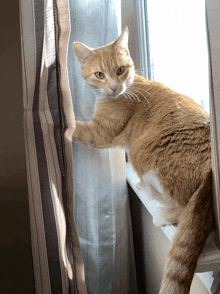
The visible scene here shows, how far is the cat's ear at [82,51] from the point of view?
889mm

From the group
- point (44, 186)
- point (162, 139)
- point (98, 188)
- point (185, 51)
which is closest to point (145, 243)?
point (98, 188)

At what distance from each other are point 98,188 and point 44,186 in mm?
379

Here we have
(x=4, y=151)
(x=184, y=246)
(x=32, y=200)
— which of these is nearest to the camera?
(x=184, y=246)

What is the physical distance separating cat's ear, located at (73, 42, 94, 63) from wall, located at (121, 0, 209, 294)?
1.66 feet

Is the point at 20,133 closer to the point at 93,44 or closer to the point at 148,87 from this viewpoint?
the point at 93,44

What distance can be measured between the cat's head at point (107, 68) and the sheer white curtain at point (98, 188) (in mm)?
36

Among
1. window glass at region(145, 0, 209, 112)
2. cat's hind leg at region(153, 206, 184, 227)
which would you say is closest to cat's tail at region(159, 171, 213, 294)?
cat's hind leg at region(153, 206, 184, 227)

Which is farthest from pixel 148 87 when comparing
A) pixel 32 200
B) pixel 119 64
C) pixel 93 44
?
pixel 32 200

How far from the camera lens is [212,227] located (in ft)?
2.10

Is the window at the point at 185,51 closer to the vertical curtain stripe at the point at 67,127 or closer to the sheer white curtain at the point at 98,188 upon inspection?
the sheer white curtain at the point at 98,188

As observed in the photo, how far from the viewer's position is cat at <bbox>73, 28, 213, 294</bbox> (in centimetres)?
59

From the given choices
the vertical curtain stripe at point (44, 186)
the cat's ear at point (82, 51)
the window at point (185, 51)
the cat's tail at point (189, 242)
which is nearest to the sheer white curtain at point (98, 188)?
the cat's ear at point (82, 51)

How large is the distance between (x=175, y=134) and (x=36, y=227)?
0.51 m

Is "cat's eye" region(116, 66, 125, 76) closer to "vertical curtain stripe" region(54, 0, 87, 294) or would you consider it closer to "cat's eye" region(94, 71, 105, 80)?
"cat's eye" region(94, 71, 105, 80)
